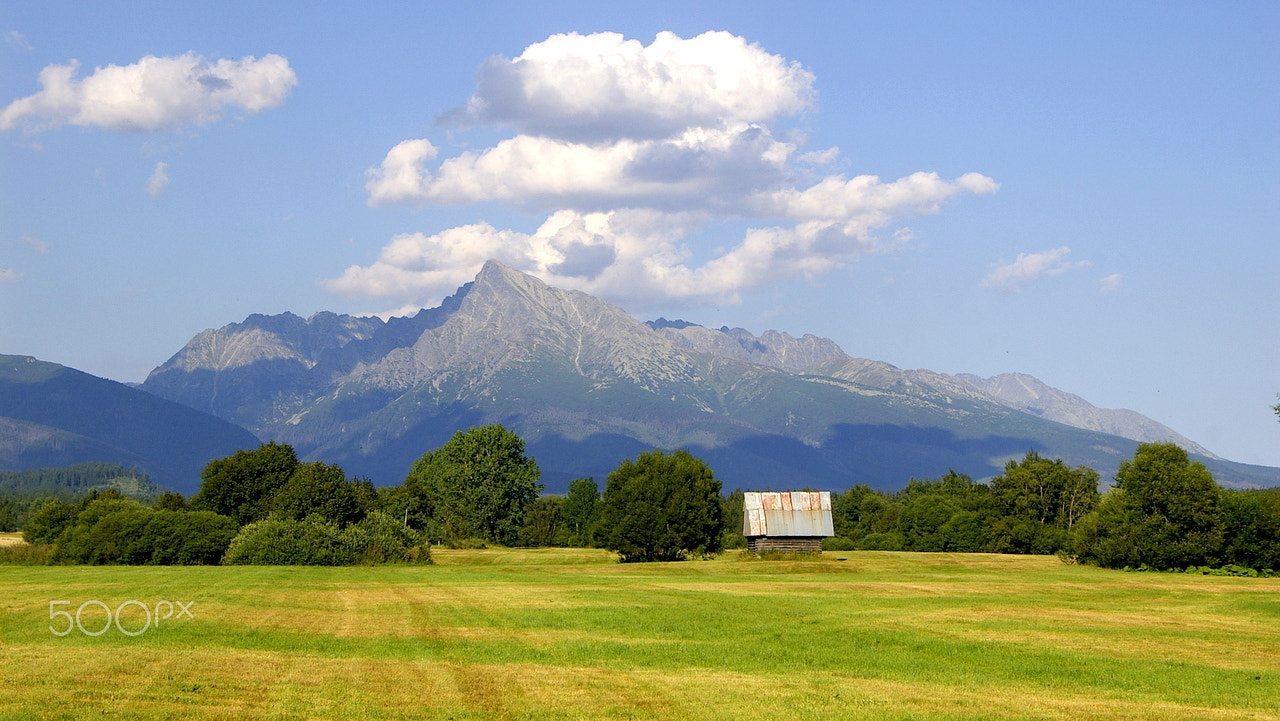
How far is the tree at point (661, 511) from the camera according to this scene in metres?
89.6

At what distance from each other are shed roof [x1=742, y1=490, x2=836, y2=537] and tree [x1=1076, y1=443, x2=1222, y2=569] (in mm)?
24895

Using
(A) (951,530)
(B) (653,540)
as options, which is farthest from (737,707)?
(A) (951,530)

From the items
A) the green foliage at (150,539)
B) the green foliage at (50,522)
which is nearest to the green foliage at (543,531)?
the green foliage at (50,522)

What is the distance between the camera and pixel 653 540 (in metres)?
89.7

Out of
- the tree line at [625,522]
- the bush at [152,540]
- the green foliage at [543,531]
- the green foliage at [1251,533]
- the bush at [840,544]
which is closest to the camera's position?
the green foliage at [1251,533]

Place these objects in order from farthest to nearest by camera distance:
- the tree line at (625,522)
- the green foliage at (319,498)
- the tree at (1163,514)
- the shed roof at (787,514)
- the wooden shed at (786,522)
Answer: the shed roof at (787,514) < the wooden shed at (786,522) < the green foliage at (319,498) < the tree at (1163,514) < the tree line at (625,522)

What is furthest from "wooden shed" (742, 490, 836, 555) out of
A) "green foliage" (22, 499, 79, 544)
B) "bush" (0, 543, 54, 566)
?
"green foliage" (22, 499, 79, 544)

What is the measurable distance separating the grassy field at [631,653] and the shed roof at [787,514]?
44.1 metres

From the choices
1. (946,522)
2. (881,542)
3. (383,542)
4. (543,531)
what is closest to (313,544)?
(383,542)

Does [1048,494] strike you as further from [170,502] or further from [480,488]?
[170,502]

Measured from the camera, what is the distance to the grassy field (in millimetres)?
19953

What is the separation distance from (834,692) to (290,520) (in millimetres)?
63843

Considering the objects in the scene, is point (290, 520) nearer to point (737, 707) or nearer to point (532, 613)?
point (532, 613)

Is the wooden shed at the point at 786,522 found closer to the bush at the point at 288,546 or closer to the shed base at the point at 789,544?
the shed base at the point at 789,544
